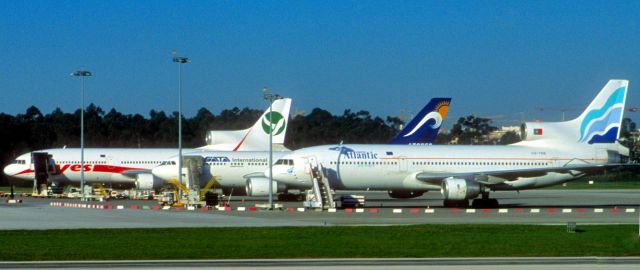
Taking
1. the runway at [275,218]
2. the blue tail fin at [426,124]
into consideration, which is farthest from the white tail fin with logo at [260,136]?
the runway at [275,218]

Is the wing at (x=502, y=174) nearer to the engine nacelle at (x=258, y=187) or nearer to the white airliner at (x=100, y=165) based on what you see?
the engine nacelle at (x=258, y=187)

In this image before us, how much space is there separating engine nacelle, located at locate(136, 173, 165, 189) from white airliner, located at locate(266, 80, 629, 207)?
14.6 meters

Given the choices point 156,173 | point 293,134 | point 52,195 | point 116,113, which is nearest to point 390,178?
point 156,173

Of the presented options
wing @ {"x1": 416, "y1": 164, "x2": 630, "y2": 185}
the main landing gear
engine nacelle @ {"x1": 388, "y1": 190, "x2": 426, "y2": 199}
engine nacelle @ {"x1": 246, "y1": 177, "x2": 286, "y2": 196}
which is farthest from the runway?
engine nacelle @ {"x1": 246, "y1": 177, "x2": 286, "y2": 196}

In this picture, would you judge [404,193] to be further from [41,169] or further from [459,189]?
[41,169]

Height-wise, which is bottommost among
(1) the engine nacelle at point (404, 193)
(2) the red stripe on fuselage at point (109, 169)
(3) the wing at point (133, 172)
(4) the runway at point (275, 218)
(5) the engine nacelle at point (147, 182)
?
(4) the runway at point (275, 218)

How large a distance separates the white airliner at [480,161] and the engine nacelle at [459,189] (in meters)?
0.05

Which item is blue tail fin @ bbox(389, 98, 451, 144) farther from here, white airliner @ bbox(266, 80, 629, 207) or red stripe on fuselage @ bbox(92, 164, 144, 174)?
white airliner @ bbox(266, 80, 629, 207)

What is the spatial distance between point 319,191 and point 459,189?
6562 mm

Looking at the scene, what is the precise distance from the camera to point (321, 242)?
28.0m

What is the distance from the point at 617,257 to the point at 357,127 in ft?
457

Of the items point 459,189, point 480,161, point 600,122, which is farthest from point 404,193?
point 600,122

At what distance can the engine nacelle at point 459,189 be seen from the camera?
5028 centimetres

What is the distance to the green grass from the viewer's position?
24.7 m
